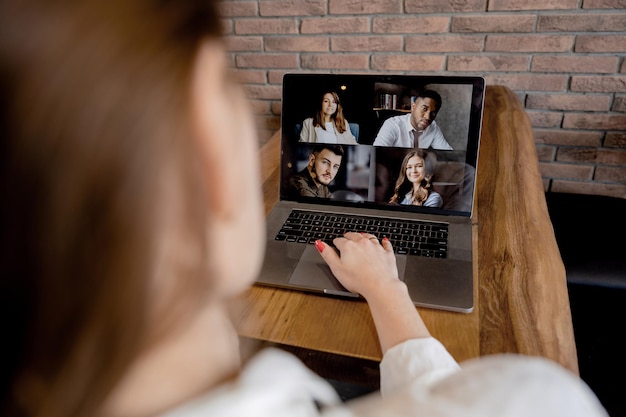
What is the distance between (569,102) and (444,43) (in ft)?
1.75

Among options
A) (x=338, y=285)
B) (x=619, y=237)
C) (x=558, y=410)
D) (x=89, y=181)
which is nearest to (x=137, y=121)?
(x=89, y=181)

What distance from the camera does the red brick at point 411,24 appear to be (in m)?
1.80

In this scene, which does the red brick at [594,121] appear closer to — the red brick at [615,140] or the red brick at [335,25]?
the red brick at [615,140]

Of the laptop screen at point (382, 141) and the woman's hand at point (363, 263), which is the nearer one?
the woman's hand at point (363, 263)

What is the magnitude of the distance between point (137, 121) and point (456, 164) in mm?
863

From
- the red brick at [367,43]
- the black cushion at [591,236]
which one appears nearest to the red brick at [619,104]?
the black cushion at [591,236]

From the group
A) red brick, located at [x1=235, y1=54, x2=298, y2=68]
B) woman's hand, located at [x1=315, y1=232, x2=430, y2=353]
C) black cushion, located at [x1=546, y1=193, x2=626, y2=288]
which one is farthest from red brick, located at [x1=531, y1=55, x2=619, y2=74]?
woman's hand, located at [x1=315, y1=232, x2=430, y2=353]

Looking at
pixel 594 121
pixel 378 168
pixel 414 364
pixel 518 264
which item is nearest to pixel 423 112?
pixel 378 168

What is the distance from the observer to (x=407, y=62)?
190cm

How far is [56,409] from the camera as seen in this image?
0.32m

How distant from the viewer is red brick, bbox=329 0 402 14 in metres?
1.82

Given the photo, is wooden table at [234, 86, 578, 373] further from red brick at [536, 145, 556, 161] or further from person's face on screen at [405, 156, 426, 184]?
red brick at [536, 145, 556, 161]

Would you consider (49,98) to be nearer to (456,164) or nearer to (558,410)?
(558,410)

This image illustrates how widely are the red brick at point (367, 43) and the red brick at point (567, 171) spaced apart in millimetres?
788
